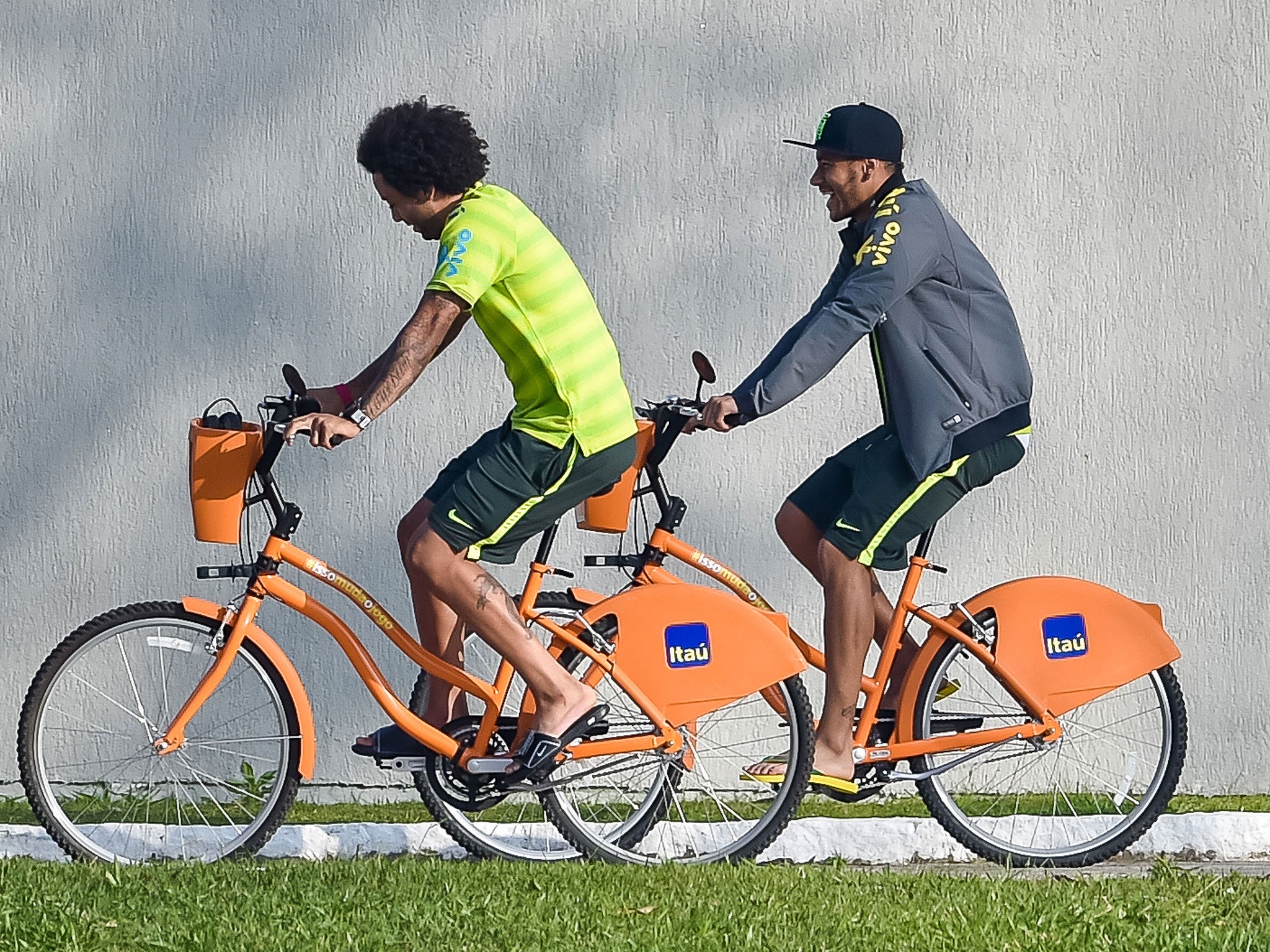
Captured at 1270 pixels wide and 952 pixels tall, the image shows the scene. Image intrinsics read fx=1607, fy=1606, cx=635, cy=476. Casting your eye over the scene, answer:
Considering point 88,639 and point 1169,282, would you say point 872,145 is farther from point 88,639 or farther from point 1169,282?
point 88,639

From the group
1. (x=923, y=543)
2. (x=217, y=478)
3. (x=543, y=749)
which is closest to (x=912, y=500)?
(x=923, y=543)

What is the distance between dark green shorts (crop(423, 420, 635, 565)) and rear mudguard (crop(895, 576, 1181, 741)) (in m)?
1.14

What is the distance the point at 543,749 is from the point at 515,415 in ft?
3.00

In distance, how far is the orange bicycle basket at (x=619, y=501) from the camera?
471 centimetres

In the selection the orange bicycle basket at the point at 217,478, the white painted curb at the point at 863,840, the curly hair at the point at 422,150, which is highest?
the curly hair at the point at 422,150

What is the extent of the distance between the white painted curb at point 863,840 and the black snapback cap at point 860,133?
214 cm

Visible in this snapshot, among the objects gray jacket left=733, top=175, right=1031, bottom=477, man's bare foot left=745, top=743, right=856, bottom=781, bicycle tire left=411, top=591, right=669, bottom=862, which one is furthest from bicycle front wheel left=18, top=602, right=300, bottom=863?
gray jacket left=733, top=175, right=1031, bottom=477

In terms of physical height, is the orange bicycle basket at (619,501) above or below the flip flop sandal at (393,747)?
Answer: above

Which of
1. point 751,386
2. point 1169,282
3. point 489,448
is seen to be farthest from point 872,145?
point 1169,282

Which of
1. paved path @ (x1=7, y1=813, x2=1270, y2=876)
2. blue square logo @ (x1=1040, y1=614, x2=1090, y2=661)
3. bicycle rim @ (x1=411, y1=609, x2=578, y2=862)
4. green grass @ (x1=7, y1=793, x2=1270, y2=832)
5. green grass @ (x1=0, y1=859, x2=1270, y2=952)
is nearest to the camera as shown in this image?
green grass @ (x1=0, y1=859, x2=1270, y2=952)

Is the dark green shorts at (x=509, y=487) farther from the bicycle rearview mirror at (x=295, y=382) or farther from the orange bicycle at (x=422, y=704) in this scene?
the bicycle rearview mirror at (x=295, y=382)

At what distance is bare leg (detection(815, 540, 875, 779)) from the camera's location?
4.62 metres

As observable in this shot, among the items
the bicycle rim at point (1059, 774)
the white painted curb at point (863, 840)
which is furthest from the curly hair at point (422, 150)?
the white painted curb at point (863, 840)

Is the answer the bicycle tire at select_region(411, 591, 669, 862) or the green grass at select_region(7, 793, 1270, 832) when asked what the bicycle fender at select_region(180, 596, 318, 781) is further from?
the green grass at select_region(7, 793, 1270, 832)
